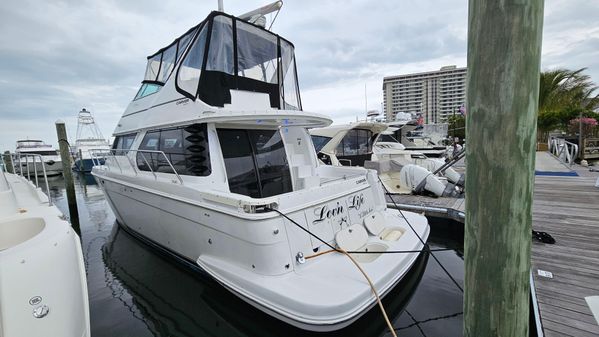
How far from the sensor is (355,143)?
425 inches

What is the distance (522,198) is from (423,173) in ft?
22.4

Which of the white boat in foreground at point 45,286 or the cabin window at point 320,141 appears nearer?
the white boat in foreground at point 45,286

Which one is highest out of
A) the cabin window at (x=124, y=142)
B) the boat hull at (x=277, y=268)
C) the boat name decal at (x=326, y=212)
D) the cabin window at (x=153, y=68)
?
the cabin window at (x=153, y=68)

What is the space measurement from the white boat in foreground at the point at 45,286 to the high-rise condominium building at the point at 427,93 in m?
46.3

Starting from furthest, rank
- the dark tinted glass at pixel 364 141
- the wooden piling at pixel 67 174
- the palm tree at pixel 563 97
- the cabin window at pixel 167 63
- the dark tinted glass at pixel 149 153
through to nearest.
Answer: the palm tree at pixel 563 97, the dark tinted glass at pixel 364 141, the wooden piling at pixel 67 174, the cabin window at pixel 167 63, the dark tinted glass at pixel 149 153

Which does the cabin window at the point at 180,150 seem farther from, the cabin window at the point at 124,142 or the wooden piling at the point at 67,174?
the wooden piling at the point at 67,174

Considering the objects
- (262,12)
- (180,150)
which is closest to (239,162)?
(180,150)

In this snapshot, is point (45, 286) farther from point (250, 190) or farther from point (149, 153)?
point (149, 153)

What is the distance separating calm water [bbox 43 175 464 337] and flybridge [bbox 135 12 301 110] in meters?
2.69

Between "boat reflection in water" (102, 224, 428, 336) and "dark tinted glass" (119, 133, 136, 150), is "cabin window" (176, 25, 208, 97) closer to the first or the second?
"dark tinted glass" (119, 133, 136, 150)

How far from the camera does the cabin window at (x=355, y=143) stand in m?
10.3

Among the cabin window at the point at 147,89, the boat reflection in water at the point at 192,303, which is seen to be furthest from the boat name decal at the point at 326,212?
the cabin window at the point at 147,89

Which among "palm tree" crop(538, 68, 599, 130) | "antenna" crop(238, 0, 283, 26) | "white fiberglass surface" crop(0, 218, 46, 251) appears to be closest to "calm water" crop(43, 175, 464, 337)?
"white fiberglass surface" crop(0, 218, 46, 251)

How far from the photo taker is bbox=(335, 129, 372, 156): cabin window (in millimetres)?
10266
